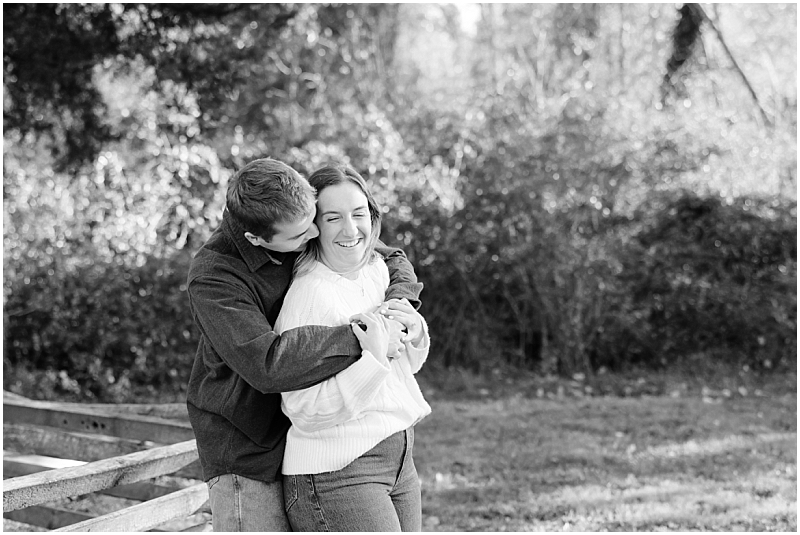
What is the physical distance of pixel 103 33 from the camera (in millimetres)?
8352

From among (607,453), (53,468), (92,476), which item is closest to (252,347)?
(92,476)

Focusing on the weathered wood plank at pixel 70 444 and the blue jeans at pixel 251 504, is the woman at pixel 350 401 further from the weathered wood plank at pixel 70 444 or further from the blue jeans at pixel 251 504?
the weathered wood plank at pixel 70 444

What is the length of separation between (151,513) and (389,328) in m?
1.45

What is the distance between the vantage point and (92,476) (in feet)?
10.8

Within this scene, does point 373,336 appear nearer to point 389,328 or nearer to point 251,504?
point 389,328

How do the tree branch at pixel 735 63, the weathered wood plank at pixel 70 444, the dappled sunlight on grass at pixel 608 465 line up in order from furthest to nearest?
the tree branch at pixel 735 63
the dappled sunlight on grass at pixel 608 465
the weathered wood plank at pixel 70 444

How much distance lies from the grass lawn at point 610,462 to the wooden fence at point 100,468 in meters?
1.71

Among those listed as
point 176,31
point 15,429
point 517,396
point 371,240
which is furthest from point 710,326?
point 371,240

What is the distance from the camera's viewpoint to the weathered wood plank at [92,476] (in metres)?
3.11

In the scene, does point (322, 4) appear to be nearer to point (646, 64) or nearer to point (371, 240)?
point (646, 64)

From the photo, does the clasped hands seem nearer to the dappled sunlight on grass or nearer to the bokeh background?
the dappled sunlight on grass

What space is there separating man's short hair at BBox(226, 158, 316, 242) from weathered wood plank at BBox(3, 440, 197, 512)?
134cm

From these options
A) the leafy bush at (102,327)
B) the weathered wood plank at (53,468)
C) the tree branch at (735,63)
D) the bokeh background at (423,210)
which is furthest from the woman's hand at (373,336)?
the tree branch at (735,63)

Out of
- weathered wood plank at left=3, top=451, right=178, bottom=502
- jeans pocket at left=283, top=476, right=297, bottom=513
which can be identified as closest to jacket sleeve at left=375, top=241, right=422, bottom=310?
jeans pocket at left=283, top=476, right=297, bottom=513
